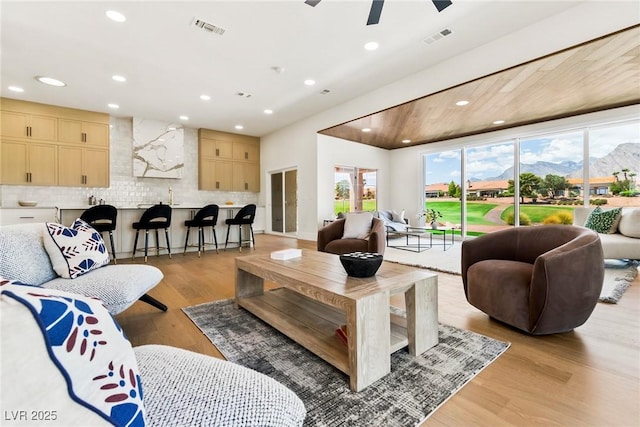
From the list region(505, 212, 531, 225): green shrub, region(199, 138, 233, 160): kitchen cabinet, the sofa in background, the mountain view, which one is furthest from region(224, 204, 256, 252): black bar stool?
the mountain view

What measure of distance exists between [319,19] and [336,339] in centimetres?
321

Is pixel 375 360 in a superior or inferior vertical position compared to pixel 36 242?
inferior

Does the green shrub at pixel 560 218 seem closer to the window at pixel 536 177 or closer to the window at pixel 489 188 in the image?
the window at pixel 536 177

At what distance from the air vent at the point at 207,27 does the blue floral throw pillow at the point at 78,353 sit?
3531 mm

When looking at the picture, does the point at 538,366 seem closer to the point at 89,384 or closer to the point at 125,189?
the point at 89,384

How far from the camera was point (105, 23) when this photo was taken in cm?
317

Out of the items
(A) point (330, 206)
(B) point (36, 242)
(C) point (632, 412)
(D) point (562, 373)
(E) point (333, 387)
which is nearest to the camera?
(C) point (632, 412)

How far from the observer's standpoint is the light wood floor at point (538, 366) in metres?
1.30

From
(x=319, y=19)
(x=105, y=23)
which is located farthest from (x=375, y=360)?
(x=105, y=23)

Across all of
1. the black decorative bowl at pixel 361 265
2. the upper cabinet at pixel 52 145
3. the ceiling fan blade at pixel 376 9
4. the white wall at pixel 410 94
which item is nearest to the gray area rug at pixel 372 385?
the black decorative bowl at pixel 361 265

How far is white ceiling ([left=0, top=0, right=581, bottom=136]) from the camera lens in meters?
2.95

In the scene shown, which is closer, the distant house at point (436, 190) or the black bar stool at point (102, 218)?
the black bar stool at point (102, 218)

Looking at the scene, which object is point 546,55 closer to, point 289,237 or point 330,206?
point 330,206

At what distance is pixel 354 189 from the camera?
797 cm
